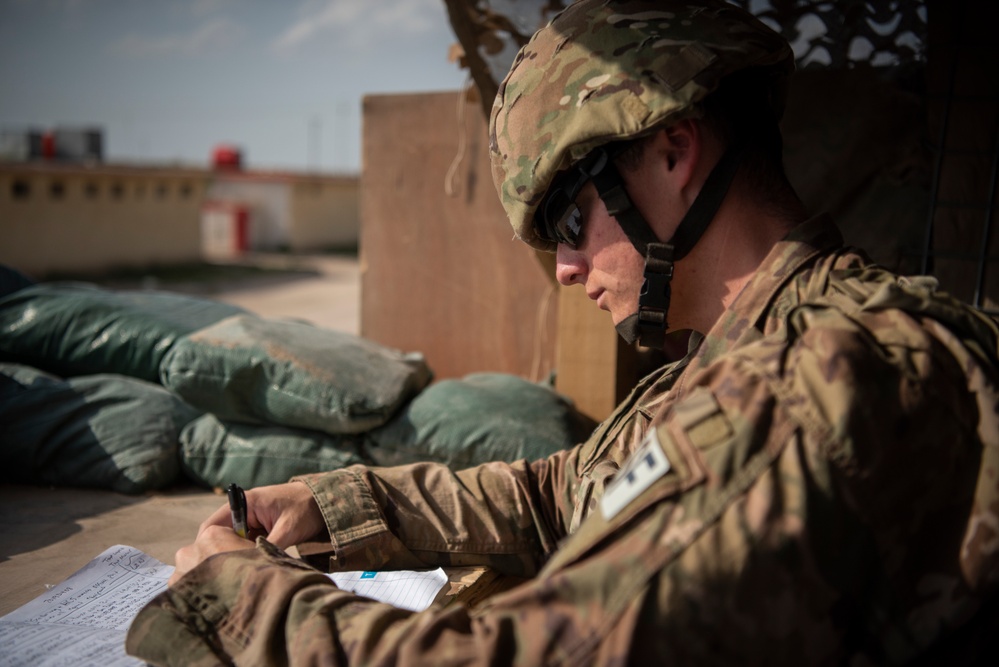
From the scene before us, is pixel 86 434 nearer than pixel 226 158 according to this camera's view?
Yes

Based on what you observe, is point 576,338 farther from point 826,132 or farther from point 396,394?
point 826,132

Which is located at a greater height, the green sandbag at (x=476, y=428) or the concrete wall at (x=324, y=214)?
the green sandbag at (x=476, y=428)

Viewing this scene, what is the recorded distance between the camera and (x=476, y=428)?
2.38 meters

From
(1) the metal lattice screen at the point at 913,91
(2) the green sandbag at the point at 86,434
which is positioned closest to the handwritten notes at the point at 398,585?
(2) the green sandbag at the point at 86,434

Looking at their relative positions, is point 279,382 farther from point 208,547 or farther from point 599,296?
point 599,296

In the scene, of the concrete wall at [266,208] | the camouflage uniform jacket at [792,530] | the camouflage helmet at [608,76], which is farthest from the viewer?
the concrete wall at [266,208]

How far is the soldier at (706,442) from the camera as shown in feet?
2.99

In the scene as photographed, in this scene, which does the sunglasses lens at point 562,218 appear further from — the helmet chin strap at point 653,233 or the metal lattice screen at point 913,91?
the metal lattice screen at point 913,91

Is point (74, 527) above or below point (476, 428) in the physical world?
below

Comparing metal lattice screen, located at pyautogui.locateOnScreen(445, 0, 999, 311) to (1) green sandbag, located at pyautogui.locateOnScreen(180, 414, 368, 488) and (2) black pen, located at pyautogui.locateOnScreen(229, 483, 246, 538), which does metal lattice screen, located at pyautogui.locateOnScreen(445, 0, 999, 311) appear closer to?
(1) green sandbag, located at pyautogui.locateOnScreen(180, 414, 368, 488)

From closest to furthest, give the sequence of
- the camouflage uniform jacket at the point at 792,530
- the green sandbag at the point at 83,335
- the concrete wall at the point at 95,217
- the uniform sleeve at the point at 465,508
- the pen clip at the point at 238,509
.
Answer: the camouflage uniform jacket at the point at 792,530, the pen clip at the point at 238,509, the uniform sleeve at the point at 465,508, the green sandbag at the point at 83,335, the concrete wall at the point at 95,217

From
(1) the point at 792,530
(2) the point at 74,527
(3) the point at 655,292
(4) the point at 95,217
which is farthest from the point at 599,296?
(4) the point at 95,217

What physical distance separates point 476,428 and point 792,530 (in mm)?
1526

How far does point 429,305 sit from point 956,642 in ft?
8.70
